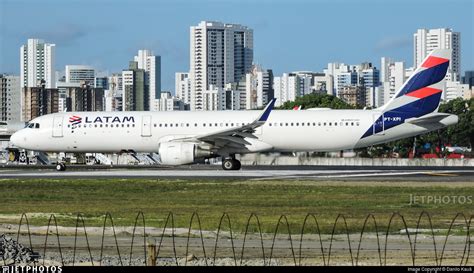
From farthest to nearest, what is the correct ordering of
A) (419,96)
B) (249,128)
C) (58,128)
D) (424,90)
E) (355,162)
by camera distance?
1. (355,162)
2. (58,128)
3. (424,90)
4. (419,96)
5. (249,128)

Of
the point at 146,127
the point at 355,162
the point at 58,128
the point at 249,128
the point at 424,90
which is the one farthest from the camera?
the point at 355,162

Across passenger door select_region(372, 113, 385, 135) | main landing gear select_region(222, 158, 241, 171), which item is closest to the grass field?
main landing gear select_region(222, 158, 241, 171)

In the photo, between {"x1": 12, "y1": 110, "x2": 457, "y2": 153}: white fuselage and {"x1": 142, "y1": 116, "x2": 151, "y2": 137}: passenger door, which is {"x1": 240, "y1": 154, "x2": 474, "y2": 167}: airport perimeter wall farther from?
{"x1": 142, "y1": 116, "x2": 151, "y2": 137}: passenger door

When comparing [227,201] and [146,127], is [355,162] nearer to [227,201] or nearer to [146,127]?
[146,127]

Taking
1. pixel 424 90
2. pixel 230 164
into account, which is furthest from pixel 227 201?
pixel 424 90

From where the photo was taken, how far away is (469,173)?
5250 cm

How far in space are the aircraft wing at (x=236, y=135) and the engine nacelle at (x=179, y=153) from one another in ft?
5.07

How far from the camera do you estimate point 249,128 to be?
2213 inches

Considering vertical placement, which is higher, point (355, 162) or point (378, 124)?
point (378, 124)

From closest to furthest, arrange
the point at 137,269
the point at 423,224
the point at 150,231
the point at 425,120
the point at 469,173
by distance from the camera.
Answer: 1. the point at 137,269
2. the point at 150,231
3. the point at 423,224
4. the point at 469,173
5. the point at 425,120

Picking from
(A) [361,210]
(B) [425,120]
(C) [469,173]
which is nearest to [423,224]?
(A) [361,210]

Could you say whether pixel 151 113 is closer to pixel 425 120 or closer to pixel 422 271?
pixel 425 120

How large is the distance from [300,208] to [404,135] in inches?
1009

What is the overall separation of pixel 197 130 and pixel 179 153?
4469 millimetres
